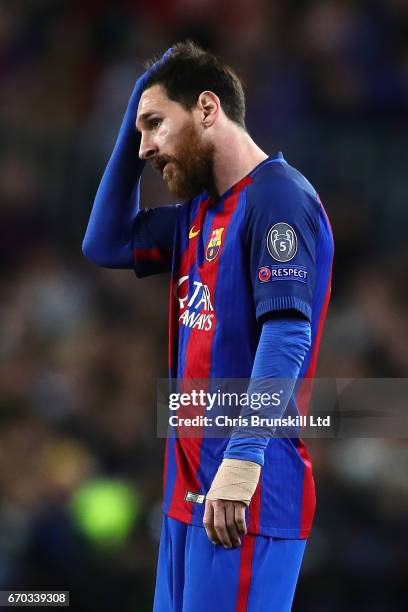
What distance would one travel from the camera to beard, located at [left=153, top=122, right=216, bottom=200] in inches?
114

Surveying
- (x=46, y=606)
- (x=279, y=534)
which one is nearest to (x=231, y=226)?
(x=279, y=534)

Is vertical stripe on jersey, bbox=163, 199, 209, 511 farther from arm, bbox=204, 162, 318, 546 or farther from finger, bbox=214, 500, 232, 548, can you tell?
finger, bbox=214, 500, 232, 548

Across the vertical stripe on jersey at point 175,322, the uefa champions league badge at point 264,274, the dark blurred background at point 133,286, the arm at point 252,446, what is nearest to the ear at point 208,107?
the vertical stripe on jersey at point 175,322

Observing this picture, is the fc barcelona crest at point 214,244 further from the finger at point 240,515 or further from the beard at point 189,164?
the finger at point 240,515

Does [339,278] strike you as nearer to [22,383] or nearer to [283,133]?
[283,133]

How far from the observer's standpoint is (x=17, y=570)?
508 centimetres

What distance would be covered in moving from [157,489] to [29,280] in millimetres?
1965

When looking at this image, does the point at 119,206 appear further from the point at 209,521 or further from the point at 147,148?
the point at 209,521

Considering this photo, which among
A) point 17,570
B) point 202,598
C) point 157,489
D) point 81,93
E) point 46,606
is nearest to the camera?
point 202,598

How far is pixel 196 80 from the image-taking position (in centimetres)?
295

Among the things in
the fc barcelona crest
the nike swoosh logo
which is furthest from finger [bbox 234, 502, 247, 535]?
the nike swoosh logo

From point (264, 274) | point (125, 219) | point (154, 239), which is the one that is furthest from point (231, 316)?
point (125, 219)

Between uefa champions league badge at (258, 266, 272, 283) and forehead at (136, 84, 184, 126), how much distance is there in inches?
22.8

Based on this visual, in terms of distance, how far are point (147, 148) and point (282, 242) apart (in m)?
0.56
